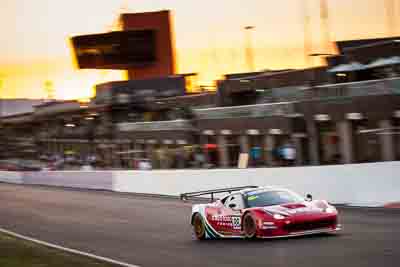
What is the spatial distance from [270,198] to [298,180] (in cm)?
963

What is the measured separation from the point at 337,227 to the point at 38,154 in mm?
61868

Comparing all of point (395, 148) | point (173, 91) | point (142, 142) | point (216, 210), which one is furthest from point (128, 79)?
point (216, 210)

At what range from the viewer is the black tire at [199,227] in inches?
693

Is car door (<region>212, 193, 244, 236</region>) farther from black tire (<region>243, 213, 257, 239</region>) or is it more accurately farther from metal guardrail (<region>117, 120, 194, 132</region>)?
metal guardrail (<region>117, 120, 194, 132</region>)

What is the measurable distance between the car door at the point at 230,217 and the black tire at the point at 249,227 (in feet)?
0.62

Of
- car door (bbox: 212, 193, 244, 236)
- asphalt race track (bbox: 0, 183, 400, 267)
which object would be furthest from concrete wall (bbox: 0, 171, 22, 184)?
car door (bbox: 212, 193, 244, 236)

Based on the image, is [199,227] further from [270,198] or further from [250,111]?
[250,111]

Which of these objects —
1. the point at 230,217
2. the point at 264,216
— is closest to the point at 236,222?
the point at 230,217

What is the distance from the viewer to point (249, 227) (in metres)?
16.0

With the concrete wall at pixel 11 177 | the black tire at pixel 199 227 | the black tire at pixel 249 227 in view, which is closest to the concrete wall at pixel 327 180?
the black tire at pixel 199 227

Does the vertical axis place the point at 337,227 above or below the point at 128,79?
below

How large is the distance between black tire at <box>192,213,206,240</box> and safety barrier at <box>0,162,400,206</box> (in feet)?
22.1

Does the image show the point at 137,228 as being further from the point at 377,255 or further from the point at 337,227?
the point at 377,255

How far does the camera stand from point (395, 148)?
79.9ft
